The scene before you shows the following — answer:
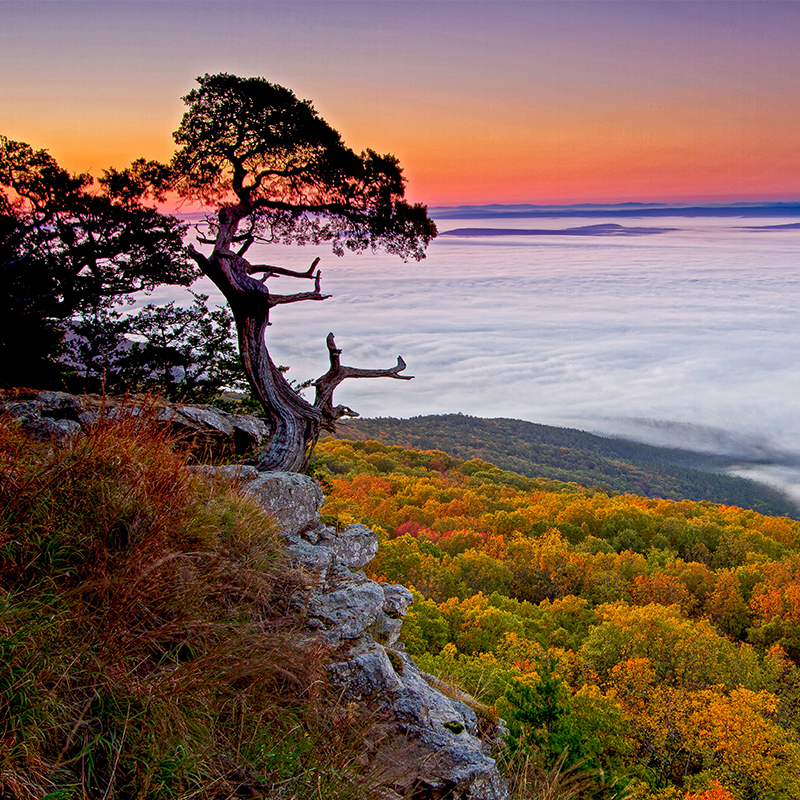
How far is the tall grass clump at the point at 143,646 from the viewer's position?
2.69 metres

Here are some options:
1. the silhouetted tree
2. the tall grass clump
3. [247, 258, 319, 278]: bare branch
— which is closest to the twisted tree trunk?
[247, 258, 319, 278]: bare branch

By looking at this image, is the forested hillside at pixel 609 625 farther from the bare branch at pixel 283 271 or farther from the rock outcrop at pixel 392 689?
the bare branch at pixel 283 271

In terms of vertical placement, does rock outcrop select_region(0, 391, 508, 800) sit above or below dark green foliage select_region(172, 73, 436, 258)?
below

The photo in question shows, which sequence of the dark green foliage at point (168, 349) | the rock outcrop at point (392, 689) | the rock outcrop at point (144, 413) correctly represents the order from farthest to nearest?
the dark green foliage at point (168, 349), the rock outcrop at point (144, 413), the rock outcrop at point (392, 689)

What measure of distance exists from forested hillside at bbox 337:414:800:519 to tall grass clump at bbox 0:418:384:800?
3971 inches

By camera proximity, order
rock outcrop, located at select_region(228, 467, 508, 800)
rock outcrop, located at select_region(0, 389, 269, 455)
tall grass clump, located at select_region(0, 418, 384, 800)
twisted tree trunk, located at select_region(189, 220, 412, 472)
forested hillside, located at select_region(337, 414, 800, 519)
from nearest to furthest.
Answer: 1. tall grass clump, located at select_region(0, 418, 384, 800)
2. rock outcrop, located at select_region(228, 467, 508, 800)
3. rock outcrop, located at select_region(0, 389, 269, 455)
4. twisted tree trunk, located at select_region(189, 220, 412, 472)
5. forested hillside, located at select_region(337, 414, 800, 519)

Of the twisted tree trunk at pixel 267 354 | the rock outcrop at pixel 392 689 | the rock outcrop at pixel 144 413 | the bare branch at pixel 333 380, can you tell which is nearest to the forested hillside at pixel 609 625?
the rock outcrop at pixel 392 689

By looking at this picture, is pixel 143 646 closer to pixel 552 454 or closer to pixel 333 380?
pixel 333 380

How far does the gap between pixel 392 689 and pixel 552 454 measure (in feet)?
509

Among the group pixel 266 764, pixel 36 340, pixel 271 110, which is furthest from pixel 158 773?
pixel 271 110

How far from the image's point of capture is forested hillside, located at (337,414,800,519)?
130750 mm

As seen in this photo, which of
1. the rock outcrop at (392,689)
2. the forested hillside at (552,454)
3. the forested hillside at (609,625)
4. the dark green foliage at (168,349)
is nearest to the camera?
the rock outcrop at (392,689)

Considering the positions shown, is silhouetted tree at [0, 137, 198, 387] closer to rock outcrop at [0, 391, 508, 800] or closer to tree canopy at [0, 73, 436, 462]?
tree canopy at [0, 73, 436, 462]

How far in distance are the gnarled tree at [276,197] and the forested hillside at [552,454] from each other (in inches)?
3691
